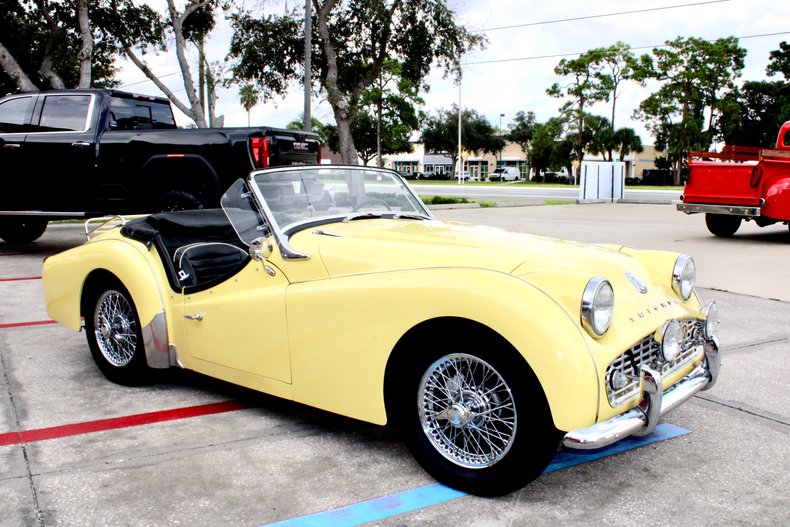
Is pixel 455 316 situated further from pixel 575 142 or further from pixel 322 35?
pixel 575 142

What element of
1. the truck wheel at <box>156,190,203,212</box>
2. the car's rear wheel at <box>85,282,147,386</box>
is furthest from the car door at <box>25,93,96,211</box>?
the car's rear wheel at <box>85,282,147,386</box>

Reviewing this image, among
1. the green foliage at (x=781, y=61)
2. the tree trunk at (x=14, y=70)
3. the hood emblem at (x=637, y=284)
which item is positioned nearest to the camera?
the hood emblem at (x=637, y=284)

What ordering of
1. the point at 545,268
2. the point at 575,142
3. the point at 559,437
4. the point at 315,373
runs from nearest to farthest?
1. the point at 559,437
2. the point at 545,268
3. the point at 315,373
4. the point at 575,142

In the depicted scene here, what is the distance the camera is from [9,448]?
340 centimetres

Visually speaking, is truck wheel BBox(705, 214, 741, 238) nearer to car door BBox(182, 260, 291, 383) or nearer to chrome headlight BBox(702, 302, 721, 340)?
chrome headlight BBox(702, 302, 721, 340)

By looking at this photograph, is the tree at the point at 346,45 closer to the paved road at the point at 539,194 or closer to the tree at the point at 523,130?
the paved road at the point at 539,194

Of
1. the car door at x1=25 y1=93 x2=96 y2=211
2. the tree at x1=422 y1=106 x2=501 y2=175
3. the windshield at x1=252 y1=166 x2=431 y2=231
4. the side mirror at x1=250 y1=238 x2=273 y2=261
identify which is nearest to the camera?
the side mirror at x1=250 y1=238 x2=273 y2=261

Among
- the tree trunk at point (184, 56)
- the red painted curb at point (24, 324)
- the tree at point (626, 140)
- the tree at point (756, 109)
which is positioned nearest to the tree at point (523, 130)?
the tree at point (626, 140)

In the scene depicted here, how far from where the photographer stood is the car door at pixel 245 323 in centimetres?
351

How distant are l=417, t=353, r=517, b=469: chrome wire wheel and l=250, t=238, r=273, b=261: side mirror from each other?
1194 mm

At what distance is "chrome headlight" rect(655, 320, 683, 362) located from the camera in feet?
9.84

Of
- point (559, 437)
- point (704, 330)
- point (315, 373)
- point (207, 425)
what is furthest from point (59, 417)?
point (704, 330)

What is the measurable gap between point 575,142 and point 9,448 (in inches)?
2564

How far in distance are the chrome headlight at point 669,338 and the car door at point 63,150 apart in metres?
8.23
